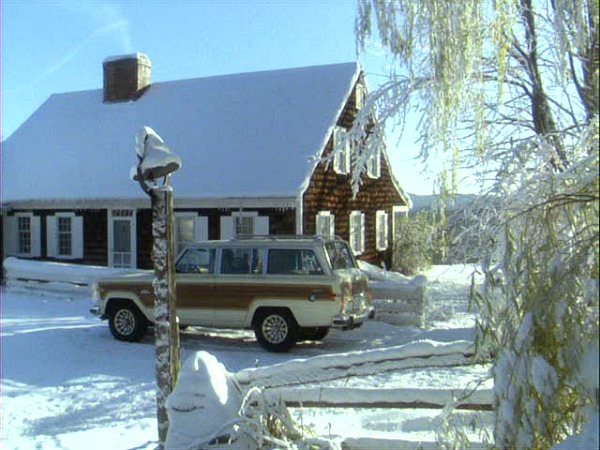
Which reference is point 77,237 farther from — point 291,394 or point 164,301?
point 291,394

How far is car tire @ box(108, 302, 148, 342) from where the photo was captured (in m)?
12.7

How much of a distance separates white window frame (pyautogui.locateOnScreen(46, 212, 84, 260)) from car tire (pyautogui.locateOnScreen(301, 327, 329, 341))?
41.1ft

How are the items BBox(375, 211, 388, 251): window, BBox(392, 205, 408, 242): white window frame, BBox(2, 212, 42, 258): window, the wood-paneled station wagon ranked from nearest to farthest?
the wood-paneled station wagon → BBox(2, 212, 42, 258): window → BBox(375, 211, 388, 251): window → BBox(392, 205, 408, 242): white window frame

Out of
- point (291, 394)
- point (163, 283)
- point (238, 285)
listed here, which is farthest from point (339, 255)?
point (291, 394)

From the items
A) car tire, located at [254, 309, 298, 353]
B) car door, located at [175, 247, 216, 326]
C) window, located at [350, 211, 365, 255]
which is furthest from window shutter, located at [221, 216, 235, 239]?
car tire, located at [254, 309, 298, 353]

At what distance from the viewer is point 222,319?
12219 millimetres

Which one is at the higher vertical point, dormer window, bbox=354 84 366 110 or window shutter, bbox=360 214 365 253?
dormer window, bbox=354 84 366 110

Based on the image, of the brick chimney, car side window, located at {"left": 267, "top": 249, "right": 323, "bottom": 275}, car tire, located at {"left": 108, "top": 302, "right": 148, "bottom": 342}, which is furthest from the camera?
the brick chimney

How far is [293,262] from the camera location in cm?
1194

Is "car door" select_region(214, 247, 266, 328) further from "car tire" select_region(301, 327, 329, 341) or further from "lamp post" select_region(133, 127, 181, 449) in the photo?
"lamp post" select_region(133, 127, 181, 449)

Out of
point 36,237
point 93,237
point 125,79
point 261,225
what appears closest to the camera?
point 261,225

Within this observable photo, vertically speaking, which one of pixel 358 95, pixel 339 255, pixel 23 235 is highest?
pixel 358 95

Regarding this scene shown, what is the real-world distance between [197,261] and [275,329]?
2132mm

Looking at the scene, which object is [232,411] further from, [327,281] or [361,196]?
[361,196]
